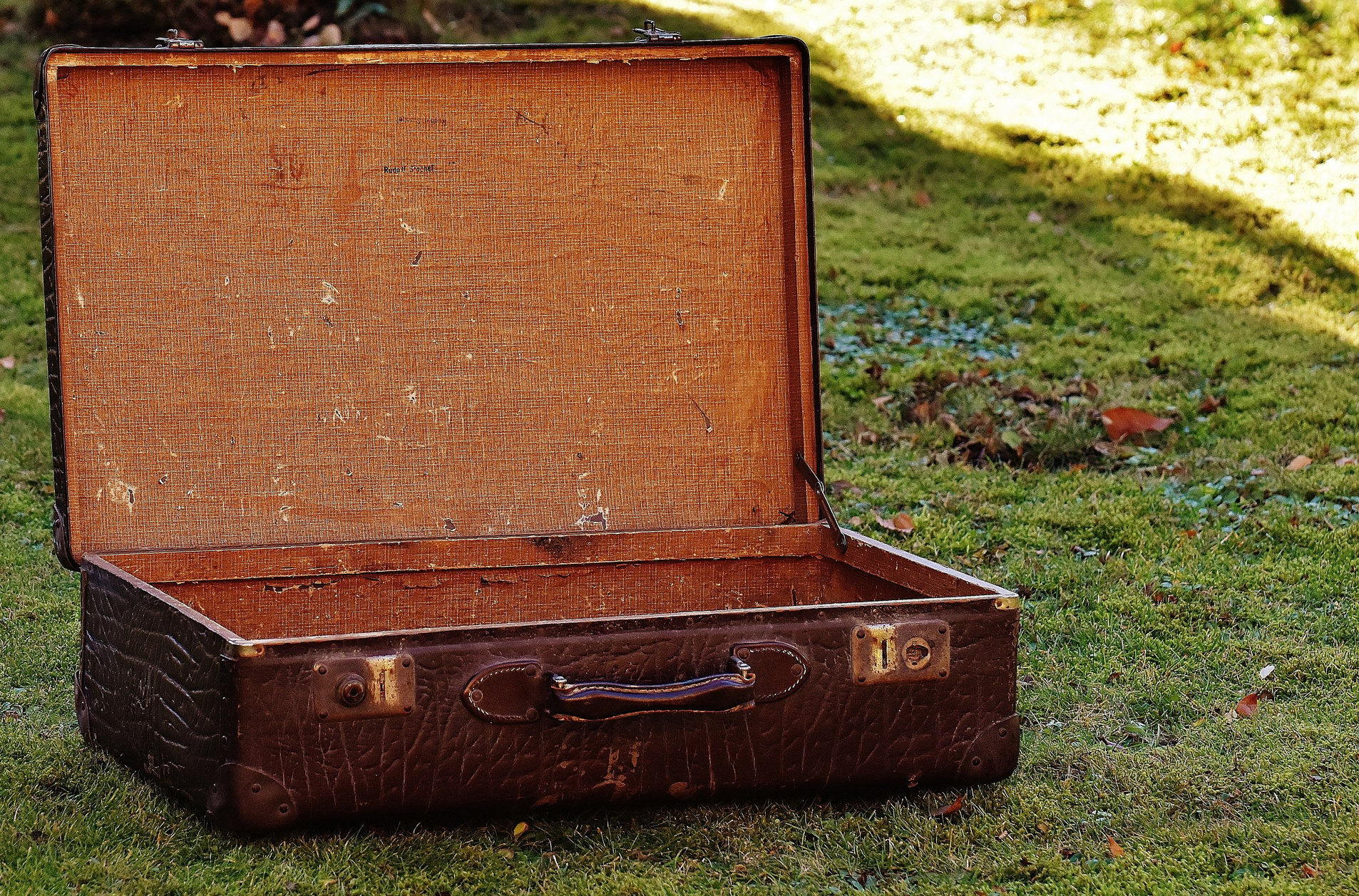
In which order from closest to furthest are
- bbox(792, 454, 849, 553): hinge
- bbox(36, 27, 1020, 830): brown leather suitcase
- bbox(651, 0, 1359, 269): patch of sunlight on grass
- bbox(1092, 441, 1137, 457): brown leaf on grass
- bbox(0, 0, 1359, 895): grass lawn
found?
bbox(0, 0, 1359, 895): grass lawn, bbox(36, 27, 1020, 830): brown leather suitcase, bbox(792, 454, 849, 553): hinge, bbox(1092, 441, 1137, 457): brown leaf on grass, bbox(651, 0, 1359, 269): patch of sunlight on grass

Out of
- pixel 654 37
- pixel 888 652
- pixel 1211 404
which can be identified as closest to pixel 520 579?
pixel 888 652

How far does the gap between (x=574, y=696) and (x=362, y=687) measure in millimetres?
361

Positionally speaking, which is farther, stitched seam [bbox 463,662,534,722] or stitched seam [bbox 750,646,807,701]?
stitched seam [bbox 750,646,807,701]

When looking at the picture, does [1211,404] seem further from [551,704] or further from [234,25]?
[234,25]

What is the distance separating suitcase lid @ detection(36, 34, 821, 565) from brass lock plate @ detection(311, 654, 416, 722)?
3.04 ft

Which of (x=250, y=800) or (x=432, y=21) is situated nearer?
(x=250, y=800)

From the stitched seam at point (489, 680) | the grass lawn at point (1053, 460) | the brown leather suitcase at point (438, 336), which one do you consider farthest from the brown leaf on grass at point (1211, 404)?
the stitched seam at point (489, 680)

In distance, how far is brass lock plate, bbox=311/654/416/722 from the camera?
2369mm

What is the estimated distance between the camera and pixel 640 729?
8.27 ft

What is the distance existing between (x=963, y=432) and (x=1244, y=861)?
10.1 feet

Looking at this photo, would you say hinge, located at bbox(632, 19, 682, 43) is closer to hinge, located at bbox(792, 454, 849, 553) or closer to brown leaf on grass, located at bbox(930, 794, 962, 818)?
hinge, located at bbox(792, 454, 849, 553)

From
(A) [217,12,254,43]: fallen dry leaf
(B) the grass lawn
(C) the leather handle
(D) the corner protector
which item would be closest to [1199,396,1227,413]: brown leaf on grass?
(B) the grass lawn

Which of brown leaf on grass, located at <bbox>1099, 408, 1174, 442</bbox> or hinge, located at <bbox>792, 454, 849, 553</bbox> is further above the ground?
hinge, located at <bbox>792, 454, 849, 553</bbox>

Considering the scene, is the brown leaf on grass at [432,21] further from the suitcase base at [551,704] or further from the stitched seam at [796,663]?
the stitched seam at [796,663]
